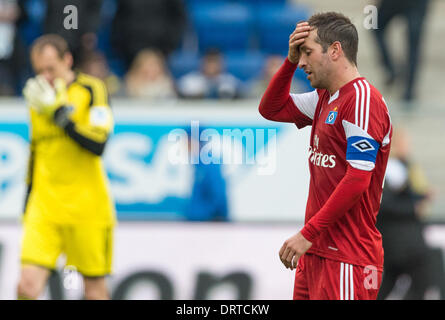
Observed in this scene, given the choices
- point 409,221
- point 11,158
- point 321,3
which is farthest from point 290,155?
point 321,3

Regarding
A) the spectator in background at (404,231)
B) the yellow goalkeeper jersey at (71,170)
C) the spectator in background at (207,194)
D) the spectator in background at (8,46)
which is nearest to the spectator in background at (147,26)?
the spectator in background at (8,46)

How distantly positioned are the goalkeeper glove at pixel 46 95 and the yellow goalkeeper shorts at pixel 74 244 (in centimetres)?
81

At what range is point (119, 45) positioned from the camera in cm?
1095

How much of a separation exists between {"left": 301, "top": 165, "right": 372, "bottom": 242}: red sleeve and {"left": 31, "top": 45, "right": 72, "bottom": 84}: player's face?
2974mm

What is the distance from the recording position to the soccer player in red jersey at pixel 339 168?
401 centimetres

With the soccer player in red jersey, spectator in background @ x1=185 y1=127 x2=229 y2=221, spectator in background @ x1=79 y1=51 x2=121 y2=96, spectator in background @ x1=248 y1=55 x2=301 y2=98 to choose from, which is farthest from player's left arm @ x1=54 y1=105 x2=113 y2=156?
spectator in background @ x1=248 y1=55 x2=301 y2=98

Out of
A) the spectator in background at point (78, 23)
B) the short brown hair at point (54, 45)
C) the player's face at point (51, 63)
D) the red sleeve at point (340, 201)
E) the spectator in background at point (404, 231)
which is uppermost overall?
the spectator in background at point (78, 23)

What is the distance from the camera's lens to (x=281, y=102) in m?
4.52

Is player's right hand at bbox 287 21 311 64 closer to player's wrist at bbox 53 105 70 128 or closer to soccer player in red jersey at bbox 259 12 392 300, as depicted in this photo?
soccer player in red jersey at bbox 259 12 392 300

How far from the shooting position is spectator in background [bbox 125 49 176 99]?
30.8 ft

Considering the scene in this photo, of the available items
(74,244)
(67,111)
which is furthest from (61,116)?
(74,244)

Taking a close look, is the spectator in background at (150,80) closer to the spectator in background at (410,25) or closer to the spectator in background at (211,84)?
the spectator in background at (211,84)

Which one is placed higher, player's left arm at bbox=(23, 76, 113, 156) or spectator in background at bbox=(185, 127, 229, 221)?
player's left arm at bbox=(23, 76, 113, 156)
